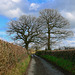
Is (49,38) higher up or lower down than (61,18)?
lower down

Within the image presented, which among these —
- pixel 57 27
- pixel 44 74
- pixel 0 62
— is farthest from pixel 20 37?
pixel 0 62

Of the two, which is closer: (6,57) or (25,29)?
(6,57)

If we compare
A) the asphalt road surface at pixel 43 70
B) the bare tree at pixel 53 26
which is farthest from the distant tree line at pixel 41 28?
the asphalt road surface at pixel 43 70

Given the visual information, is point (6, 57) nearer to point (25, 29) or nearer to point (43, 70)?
point (43, 70)

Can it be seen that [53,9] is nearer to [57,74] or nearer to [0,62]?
[57,74]

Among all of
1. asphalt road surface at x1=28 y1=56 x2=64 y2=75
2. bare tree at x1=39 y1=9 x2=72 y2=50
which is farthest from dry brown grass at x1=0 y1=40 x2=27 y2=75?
bare tree at x1=39 y1=9 x2=72 y2=50

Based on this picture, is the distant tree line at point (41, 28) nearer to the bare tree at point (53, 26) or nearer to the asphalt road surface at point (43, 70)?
the bare tree at point (53, 26)

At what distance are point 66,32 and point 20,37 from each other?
45.4 feet

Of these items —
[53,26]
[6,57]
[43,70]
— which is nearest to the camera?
[6,57]

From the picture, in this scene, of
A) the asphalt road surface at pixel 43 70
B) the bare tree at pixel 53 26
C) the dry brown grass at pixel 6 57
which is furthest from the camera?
the bare tree at pixel 53 26

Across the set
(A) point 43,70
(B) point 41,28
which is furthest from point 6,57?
(B) point 41,28

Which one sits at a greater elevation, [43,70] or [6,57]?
[6,57]

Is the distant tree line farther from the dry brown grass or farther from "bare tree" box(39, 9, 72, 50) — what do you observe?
the dry brown grass

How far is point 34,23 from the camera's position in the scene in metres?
34.7
